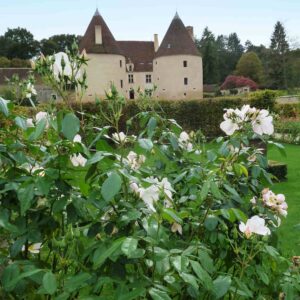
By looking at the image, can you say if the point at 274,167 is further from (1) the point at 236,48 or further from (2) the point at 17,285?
(1) the point at 236,48

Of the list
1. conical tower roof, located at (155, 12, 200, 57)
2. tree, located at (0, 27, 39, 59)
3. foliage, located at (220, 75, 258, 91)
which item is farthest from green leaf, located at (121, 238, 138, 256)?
tree, located at (0, 27, 39, 59)

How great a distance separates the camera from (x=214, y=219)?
1599 millimetres

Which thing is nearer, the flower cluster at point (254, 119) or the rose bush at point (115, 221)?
the rose bush at point (115, 221)

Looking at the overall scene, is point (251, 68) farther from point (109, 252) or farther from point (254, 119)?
point (109, 252)

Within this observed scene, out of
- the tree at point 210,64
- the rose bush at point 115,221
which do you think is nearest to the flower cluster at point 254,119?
the rose bush at point 115,221

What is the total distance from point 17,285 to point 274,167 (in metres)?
7.02

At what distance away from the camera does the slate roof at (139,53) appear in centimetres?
4206

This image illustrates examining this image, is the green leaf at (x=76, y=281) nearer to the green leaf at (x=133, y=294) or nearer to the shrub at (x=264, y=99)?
the green leaf at (x=133, y=294)

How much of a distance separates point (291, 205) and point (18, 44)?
58.5 metres

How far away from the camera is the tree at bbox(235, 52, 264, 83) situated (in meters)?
57.6

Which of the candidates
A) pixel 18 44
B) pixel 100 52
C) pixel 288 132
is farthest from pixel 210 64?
pixel 288 132

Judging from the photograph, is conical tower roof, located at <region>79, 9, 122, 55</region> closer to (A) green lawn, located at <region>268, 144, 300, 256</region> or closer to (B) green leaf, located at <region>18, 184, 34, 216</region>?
(A) green lawn, located at <region>268, 144, 300, 256</region>

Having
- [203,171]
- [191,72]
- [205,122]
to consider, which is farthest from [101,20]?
[203,171]

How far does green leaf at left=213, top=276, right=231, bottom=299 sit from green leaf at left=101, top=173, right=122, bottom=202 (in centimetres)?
47
